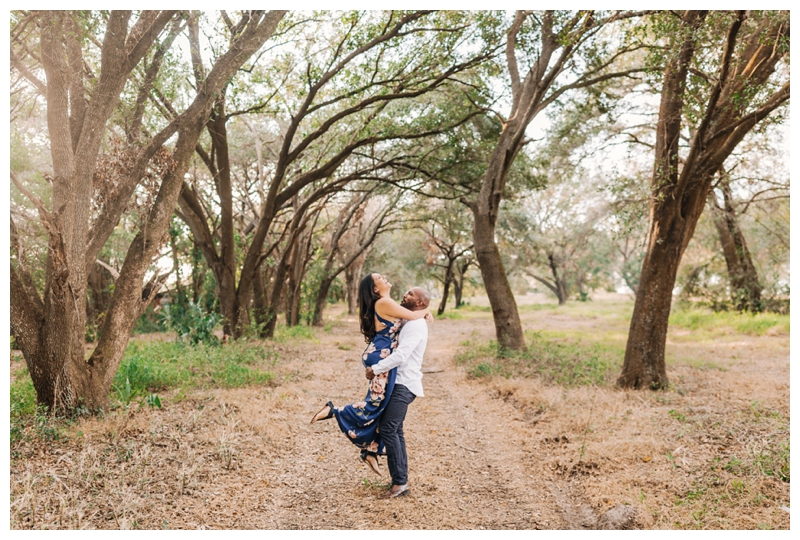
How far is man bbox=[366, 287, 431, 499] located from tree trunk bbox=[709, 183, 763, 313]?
15307 mm

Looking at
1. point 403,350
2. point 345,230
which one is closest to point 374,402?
point 403,350

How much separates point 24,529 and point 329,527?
6.01 feet

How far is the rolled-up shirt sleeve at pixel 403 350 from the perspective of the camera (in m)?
3.80

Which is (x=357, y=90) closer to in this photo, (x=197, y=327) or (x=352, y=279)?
(x=197, y=327)

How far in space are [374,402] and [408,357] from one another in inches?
17.5

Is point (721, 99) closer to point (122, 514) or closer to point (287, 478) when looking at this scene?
point (287, 478)

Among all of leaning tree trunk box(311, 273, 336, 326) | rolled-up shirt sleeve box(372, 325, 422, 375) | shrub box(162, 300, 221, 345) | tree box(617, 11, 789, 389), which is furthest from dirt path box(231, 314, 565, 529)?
leaning tree trunk box(311, 273, 336, 326)

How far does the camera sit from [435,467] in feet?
15.5

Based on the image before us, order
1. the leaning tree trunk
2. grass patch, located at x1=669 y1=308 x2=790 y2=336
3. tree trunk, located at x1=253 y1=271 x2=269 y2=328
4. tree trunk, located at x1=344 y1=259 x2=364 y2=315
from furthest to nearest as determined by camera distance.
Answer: tree trunk, located at x1=344 y1=259 x2=364 y2=315
the leaning tree trunk
grass patch, located at x1=669 y1=308 x2=790 y2=336
tree trunk, located at x1=253 y1=271 x2=269 y2=328

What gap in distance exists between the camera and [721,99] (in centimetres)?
708

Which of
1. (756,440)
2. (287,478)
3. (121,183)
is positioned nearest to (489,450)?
(287,478)

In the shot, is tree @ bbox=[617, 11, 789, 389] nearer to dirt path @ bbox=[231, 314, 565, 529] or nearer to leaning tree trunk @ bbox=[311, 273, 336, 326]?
dirt path @ bbox=[231, 314, 565, 529]

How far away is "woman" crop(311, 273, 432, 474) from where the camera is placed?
3.84 m

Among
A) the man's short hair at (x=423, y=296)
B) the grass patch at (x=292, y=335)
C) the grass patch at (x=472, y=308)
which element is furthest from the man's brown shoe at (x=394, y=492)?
the grass patch at (x=472, y=308)
